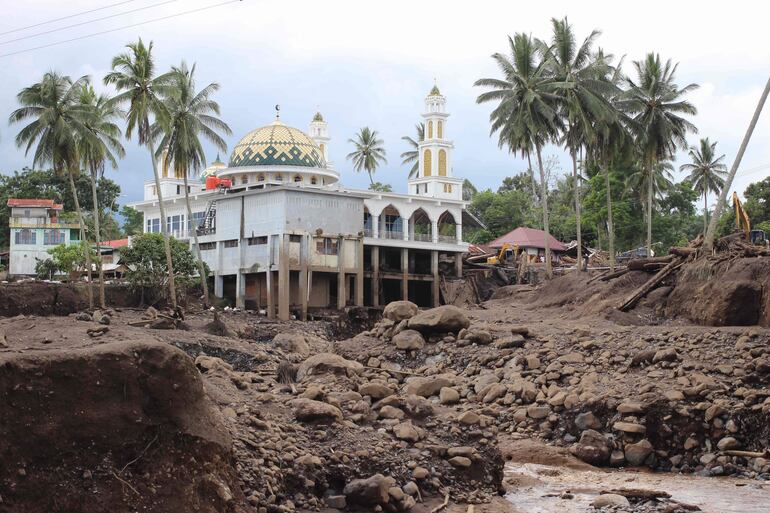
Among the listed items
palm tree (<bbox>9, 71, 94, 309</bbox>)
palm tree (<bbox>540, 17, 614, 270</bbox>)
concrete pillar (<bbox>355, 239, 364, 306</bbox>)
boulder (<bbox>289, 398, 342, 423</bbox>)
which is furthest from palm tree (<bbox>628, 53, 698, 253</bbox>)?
boulder (<bbox>289, 398, 342, 423</bbox>)

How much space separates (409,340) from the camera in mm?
32219

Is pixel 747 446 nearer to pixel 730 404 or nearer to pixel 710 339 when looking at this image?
pixel 730 404

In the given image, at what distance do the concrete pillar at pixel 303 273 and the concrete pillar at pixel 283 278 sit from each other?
29.3 inches

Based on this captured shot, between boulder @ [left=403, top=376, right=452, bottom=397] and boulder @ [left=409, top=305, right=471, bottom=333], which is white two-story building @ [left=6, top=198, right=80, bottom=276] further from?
boulder @ [left=403, top=376, right=452, bottom=397]

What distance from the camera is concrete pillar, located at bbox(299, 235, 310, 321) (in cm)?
5331

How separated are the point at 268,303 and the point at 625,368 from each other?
30155 millimetres

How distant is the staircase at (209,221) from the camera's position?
5934cm

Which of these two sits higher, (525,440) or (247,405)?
(247,405)

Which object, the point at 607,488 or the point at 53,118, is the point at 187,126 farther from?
the point at 607,488

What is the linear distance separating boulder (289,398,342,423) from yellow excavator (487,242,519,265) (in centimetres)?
4919

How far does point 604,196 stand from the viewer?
67.4 meters

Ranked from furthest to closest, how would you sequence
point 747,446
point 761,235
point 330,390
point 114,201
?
point 114,201
point 761,235
point 747,446
point 330,390

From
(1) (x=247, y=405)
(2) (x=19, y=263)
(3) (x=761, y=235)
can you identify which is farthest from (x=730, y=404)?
(2) (x=19, y=263)

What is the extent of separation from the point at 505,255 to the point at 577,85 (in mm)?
16365
